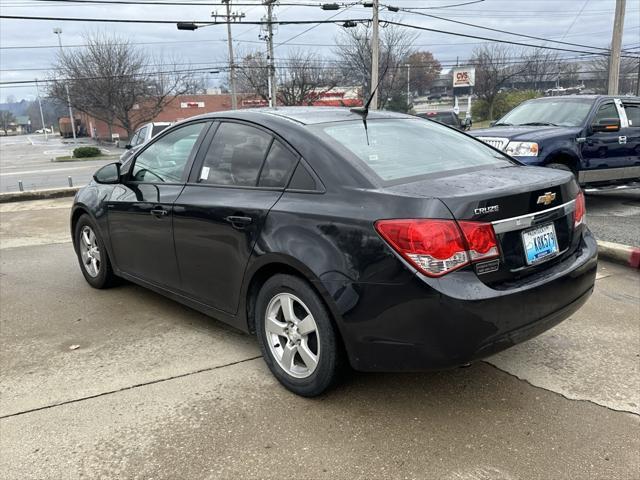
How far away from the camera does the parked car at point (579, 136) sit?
7.48 metres

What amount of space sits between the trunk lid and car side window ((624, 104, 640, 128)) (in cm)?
675

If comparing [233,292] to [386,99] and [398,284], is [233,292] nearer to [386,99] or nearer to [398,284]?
[398,284]

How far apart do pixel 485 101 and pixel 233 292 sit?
46.5m

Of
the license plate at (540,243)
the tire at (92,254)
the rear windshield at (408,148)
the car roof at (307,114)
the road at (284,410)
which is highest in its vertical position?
the car roof at (307,114)

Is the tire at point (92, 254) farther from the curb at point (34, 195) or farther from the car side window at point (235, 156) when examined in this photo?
the curb at point (34, 195)

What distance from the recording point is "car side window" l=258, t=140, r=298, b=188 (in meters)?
3.14

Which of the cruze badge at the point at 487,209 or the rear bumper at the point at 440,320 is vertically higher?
the cruze badge at the point at 487,209

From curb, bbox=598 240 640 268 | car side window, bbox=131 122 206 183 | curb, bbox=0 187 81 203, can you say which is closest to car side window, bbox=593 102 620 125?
curb, bbox=598 240 640 268

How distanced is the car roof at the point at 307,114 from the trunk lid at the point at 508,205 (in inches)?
35.5

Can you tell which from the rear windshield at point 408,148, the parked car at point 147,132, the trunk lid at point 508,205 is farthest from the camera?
the parked car at point 147,132

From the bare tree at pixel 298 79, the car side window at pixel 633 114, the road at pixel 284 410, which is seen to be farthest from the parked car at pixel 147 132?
the bare tree at pixel 298 79

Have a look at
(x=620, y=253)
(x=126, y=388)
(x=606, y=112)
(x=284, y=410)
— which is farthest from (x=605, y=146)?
(x=126, y=388)

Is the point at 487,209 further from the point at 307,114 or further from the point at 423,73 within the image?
the point at 423,73

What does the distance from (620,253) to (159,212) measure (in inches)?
179
